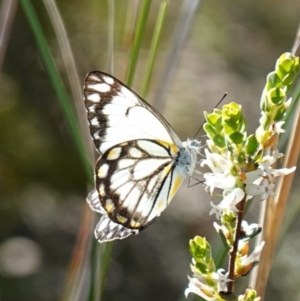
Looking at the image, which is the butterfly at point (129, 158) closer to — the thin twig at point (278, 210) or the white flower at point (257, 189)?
the thin twig at point (278, 210)

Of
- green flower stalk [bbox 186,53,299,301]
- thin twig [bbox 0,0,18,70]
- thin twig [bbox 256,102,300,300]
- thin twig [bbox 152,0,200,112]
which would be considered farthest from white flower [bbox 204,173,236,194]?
thin twig [bbox 0,0,18,70]

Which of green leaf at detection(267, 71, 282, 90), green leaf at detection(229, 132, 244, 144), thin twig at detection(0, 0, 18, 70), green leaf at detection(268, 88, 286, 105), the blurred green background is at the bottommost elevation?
the blurred green background

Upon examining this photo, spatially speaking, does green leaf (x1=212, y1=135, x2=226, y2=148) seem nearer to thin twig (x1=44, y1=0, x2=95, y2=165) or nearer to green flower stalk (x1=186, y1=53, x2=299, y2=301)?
green flower stalk (x1=186, y1=53, x2=299, y2=301)

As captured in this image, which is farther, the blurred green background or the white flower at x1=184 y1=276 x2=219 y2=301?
the blurred green background

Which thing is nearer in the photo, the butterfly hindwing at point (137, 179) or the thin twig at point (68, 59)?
the butterfly hindwing at point (137, 179)

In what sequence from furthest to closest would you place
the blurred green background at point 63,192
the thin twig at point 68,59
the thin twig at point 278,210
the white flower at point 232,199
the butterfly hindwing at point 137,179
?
the blurred green background at point 63,192 < the thin twig at point 68,59 < the butterfly hindwing at point 137,179 < the thin twig at point 278,210 < the white flower at point 232,199

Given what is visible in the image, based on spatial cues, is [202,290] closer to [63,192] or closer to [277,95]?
[277,95]

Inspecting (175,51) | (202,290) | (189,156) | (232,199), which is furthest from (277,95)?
(175,51)

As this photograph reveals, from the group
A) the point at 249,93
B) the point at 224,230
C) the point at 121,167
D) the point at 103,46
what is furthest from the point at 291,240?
the point at 224,230

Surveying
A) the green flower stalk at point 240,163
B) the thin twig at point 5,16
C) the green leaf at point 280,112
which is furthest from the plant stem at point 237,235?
the thin twig at point 5,16
